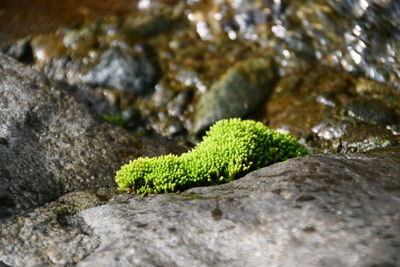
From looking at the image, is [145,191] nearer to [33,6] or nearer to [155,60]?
[155,60]

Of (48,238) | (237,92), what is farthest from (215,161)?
(237,92)

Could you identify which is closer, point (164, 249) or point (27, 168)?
point (164, 249)

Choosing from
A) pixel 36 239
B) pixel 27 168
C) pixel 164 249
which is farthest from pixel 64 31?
pixel 164 249

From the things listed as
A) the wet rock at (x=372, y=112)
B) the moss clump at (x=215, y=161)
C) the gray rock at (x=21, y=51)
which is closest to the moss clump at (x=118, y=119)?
the gray rock at (x=21, y=51)

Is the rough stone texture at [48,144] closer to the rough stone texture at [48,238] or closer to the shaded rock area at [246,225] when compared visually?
the rough stone texture at [48,238]

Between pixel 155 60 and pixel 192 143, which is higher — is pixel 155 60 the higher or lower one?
the higher one
